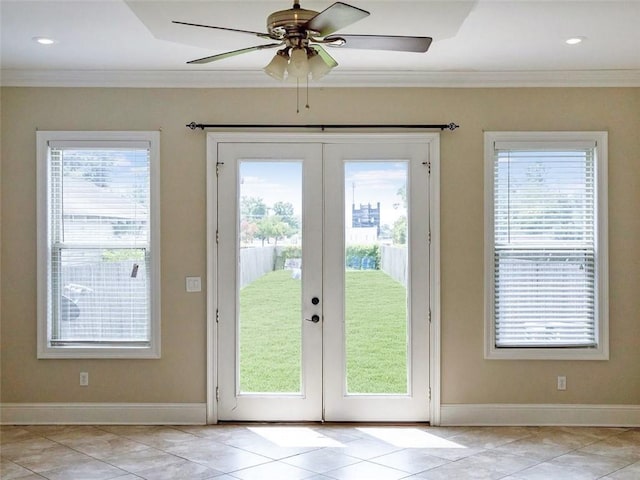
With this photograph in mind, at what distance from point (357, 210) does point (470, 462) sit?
204cm

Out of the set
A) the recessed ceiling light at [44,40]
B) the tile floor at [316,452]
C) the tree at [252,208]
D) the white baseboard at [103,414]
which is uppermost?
the recessed ceiling light at [44,40]

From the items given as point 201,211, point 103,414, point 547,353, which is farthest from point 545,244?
point 103,414

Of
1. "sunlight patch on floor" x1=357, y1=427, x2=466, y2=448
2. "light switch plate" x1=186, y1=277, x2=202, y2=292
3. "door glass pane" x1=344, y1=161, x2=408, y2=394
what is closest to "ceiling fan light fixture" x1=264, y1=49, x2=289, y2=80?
"door glass pane" x1=344, y1=161, x2=408, y2=394

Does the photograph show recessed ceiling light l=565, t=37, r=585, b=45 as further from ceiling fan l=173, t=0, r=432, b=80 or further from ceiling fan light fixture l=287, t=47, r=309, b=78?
ceiling fan light fixture l=287, t=47, r=309, b=78

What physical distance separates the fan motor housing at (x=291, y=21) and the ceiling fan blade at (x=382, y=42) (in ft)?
0.64

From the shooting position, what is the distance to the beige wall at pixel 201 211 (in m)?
5.10

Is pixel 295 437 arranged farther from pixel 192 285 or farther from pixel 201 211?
pixel 201 211

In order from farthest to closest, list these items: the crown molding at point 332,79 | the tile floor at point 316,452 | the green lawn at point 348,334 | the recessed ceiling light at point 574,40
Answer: the green lawn at point 348,334, the crown molding at point 332,79, the recessed ceiling light at point 574,40, the tile floor at point 316,452

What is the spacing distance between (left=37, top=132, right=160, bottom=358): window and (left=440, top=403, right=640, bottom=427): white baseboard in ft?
7.97

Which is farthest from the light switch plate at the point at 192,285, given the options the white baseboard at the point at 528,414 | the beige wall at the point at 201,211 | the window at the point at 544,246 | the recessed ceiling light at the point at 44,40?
the window at the point at 544,246

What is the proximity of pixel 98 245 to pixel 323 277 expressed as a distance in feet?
5.94

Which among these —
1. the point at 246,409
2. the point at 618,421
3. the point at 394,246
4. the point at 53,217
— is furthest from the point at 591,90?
the point at 53,217

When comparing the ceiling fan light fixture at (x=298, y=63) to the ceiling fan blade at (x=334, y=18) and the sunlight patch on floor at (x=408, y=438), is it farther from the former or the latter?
the sunlight patch on floor at (x=408, y=438)

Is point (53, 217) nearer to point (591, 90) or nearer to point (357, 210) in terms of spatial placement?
point (357, 210)
